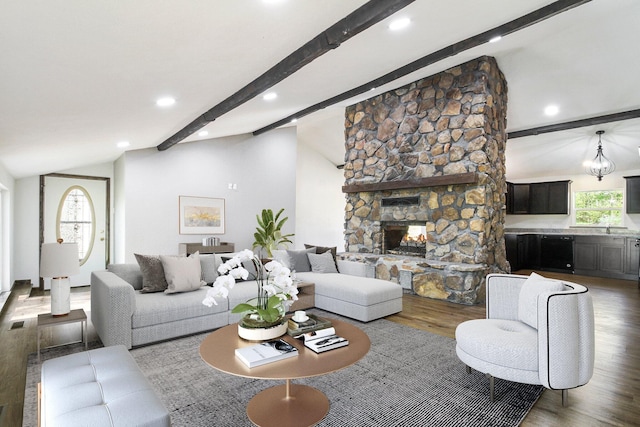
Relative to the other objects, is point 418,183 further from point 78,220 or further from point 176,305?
point 78,220

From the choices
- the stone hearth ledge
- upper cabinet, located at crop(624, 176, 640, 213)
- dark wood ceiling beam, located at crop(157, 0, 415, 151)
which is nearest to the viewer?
dark wood ceiling beam, located at crop(157, 0, 415, 151)

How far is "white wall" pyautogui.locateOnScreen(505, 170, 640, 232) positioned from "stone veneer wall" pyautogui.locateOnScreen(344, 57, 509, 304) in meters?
3.74

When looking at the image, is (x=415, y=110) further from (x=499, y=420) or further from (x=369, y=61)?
(x=499, y=420)

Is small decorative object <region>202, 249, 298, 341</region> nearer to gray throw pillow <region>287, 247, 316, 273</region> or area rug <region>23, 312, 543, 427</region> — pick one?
area rug <region>23, 312, 543, 427</region>

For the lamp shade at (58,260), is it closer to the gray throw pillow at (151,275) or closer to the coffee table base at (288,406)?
the gray throw pillow at (151,275)

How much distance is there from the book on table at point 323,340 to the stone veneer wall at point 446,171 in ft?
10.9

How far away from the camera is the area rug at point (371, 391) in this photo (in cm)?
205

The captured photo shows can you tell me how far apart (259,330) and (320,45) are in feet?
8.26

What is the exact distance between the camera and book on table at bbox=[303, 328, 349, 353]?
205 centimetres

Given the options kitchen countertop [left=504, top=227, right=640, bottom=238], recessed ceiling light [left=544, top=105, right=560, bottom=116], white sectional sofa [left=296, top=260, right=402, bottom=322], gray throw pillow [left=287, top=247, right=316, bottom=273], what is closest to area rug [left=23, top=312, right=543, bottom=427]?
white sectional sofa [left=296, top=260, right=402, bottom=322]

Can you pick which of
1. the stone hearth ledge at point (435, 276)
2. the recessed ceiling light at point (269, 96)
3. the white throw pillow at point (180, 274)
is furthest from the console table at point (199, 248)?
the recessed ceiling light at point (269, 96)

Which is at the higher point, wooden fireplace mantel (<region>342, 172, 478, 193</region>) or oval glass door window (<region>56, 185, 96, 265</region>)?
wooden fireplace mantel (<region>342, 172, 478, 193</region>)

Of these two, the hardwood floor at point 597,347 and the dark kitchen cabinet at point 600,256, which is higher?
the dark kitchen cabinet at point 600,256

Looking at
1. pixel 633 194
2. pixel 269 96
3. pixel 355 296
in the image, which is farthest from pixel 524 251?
pixel 269 96
